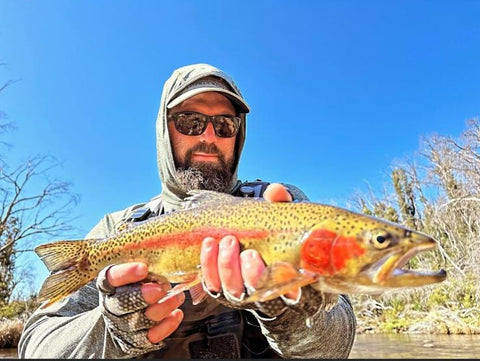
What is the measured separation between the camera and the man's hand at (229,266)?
1.94 meters

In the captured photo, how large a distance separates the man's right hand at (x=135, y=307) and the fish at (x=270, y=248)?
0.29 feet

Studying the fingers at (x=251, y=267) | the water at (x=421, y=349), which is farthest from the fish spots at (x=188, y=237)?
the water at (x=421, y=349)

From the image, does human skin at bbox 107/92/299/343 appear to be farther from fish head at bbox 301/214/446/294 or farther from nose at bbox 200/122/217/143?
nose at bbox 200/122/217/143

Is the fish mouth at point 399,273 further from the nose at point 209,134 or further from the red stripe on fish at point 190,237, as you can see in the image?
the nose at point 209,134

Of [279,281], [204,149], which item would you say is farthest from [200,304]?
[204,149]

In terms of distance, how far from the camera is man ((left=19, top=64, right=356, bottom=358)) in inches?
82.0

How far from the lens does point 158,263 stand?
2293 mm

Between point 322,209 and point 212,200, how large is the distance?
0.64m

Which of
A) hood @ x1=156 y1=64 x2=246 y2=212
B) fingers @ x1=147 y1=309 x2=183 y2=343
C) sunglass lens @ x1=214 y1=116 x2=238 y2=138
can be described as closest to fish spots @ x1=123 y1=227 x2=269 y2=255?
fingers @ x1=147 y1=309 x2=183 y2=343

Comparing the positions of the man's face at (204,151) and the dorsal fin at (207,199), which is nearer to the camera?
the dorsal fin at (207,199)

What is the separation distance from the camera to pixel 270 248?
2.01 metres

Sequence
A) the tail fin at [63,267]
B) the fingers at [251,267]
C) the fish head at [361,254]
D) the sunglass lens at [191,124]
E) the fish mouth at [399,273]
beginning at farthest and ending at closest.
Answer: the sunglass lens at [191,124] → the tail fin at [63,267] → the fingers at [251,267] → the fish head at [361,254] → the fish mouth at [399,273]

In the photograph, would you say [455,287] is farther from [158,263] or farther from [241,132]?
[158,263]

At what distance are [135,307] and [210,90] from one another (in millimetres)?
2209
